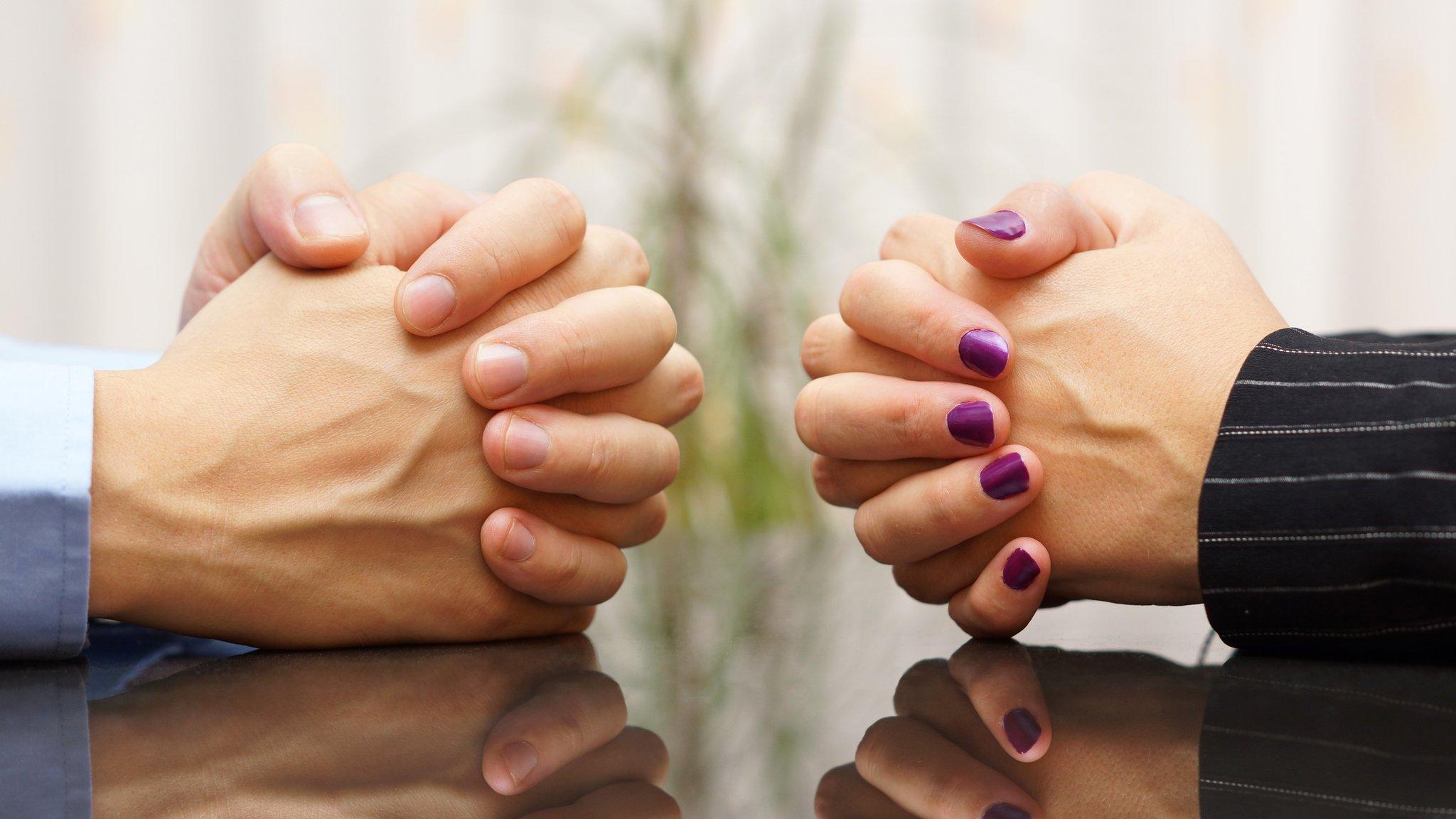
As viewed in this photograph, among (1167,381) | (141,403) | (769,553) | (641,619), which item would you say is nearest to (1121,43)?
(769,553)

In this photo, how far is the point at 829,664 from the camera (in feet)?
1.58

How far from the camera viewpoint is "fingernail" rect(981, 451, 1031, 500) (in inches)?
22.8

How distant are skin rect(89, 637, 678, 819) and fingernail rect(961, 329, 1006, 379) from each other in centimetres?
27

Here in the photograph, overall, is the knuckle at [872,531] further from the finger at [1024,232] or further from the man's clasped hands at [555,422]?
the finger at [1024,232]

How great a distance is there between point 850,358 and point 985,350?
0.11 meters


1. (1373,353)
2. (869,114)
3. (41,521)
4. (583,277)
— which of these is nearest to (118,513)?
(41,521)

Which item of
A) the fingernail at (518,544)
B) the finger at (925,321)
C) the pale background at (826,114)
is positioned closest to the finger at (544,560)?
the fingernail at (518,544)

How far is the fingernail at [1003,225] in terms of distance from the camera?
24.2 inches

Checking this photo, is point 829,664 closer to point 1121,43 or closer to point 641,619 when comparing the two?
point 641,619

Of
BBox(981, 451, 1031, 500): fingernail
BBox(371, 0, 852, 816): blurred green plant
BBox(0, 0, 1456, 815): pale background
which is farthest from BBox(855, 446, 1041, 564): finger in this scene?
BBox(0, 0, 1456, 815): pale background

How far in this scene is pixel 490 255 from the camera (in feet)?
1.96

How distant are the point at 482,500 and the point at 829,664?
0.72 feet

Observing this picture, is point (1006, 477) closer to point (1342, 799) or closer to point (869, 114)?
point (1342, 799)

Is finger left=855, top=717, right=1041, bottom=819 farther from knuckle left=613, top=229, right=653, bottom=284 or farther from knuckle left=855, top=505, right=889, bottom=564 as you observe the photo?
knuckle left=613, top=229, right=653, bottom=284
